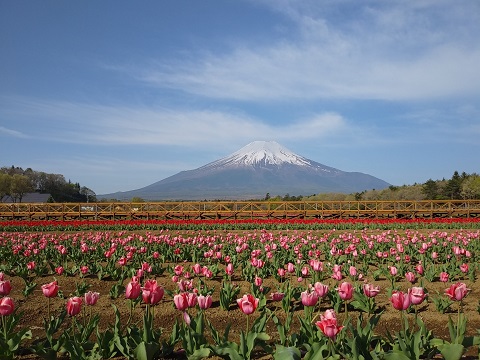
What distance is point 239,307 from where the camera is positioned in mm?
6387

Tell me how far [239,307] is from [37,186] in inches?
4644

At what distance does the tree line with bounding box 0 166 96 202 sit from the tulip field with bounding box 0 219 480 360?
86.8 metres

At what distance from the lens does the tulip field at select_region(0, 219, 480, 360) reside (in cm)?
428

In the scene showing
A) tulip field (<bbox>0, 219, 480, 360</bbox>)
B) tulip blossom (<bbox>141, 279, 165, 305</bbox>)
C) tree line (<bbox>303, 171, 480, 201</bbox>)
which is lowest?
tulip field (<bbox>0, 219, 480, 360</bbox>)

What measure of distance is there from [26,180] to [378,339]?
104 metres

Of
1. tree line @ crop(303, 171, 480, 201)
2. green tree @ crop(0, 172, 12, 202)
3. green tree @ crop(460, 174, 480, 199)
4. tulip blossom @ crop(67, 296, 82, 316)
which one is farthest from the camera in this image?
green tree @ crop(0, 172, 12, 202)

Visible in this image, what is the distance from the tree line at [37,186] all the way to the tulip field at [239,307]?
86752mm

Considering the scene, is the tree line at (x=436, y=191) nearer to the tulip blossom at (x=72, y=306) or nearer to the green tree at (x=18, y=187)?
the tulip blossom at (x=72, y=306)

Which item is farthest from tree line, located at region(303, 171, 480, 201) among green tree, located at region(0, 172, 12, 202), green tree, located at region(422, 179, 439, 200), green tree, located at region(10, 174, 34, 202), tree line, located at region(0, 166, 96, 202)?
green tree, located at region(0, 172, 12, 202)

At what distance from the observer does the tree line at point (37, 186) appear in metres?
91.4

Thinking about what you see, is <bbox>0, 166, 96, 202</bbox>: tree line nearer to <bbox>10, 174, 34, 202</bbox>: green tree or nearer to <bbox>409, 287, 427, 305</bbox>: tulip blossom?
<bbox>10, 174, 34, 202</bbox>: green tree

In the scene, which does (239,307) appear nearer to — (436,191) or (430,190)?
(430,190)

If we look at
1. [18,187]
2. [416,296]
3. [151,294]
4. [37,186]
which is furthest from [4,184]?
[416,296]

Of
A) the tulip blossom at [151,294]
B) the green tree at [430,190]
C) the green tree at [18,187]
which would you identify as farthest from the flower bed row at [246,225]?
the green tree at [18,187]
